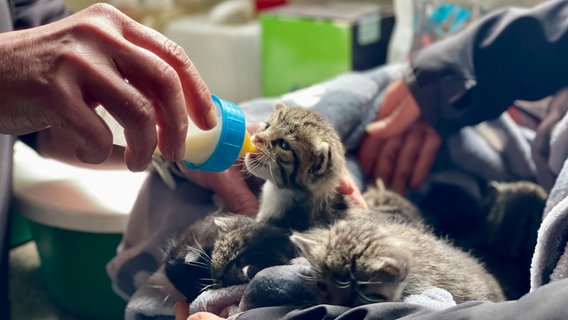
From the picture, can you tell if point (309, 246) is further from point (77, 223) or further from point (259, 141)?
point (77, 223)

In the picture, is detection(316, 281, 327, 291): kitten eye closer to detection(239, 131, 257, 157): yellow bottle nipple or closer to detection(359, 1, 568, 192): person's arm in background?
detection(239, 131, 257, 157): yellow bottle nipple

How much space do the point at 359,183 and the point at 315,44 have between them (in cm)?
76

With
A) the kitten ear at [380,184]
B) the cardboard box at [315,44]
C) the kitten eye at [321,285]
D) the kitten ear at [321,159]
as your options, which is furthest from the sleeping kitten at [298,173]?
the cardboard box at [315,44]

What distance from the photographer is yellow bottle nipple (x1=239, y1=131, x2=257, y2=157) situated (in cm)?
72

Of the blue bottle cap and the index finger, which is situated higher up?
the index finger

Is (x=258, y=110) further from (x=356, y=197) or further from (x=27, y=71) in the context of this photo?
(x=27, y=71)

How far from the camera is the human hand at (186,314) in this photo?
0.65 meters

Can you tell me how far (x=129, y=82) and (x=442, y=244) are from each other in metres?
0.44

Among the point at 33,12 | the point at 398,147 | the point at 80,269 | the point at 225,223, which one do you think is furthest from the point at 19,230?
the point at 398,147

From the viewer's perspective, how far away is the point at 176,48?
0.65 meters

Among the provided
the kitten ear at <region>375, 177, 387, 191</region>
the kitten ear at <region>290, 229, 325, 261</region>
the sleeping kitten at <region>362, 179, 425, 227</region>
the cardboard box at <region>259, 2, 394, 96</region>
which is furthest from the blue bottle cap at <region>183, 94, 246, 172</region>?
the cardboard box at <region>259, 2, 394, 96</region>

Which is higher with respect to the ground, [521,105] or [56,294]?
[521,105]

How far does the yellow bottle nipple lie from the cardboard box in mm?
940

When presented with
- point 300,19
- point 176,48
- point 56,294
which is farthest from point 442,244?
point 300,19
